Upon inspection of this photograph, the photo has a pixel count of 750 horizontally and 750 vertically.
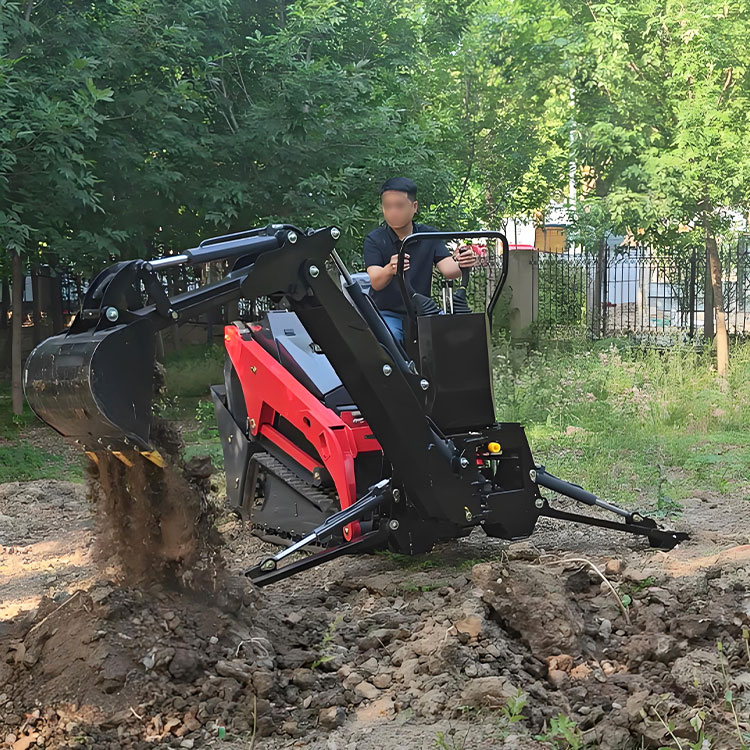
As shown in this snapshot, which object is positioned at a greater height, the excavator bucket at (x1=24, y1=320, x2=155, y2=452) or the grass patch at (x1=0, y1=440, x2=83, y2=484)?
the excavator bucket at (x1=24, y1=320, x2=155, y2=452)

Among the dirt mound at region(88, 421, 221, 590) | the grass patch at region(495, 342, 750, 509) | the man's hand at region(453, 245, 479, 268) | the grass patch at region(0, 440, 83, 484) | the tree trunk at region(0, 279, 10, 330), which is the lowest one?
the grass patch at region(0, 440, 83, 484)

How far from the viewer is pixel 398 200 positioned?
5.57 metres

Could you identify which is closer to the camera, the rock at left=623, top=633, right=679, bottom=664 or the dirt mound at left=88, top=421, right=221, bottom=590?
the rock at left=623, top=633, right=679, bottom=664

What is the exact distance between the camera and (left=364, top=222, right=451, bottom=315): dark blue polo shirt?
5.64 m

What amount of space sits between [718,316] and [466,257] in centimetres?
896

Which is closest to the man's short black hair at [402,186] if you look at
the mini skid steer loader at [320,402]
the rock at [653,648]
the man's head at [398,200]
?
the man's head at [398,200]

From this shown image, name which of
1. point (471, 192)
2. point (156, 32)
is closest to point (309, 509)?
point (156, 32)

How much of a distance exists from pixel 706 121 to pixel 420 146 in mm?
3311

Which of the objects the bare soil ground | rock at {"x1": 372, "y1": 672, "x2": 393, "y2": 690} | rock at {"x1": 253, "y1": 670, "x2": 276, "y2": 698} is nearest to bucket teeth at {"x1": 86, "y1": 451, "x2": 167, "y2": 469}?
the bare soil ground

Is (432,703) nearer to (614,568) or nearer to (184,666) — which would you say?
(184,666)

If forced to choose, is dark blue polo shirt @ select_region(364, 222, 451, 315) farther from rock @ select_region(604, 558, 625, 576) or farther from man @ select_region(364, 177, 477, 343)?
rock @ select_region(604, 558, 625, 576)

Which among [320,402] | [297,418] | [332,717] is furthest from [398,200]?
[332,717]

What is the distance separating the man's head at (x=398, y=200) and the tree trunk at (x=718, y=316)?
24.5 feet

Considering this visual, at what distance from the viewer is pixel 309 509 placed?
572cm
